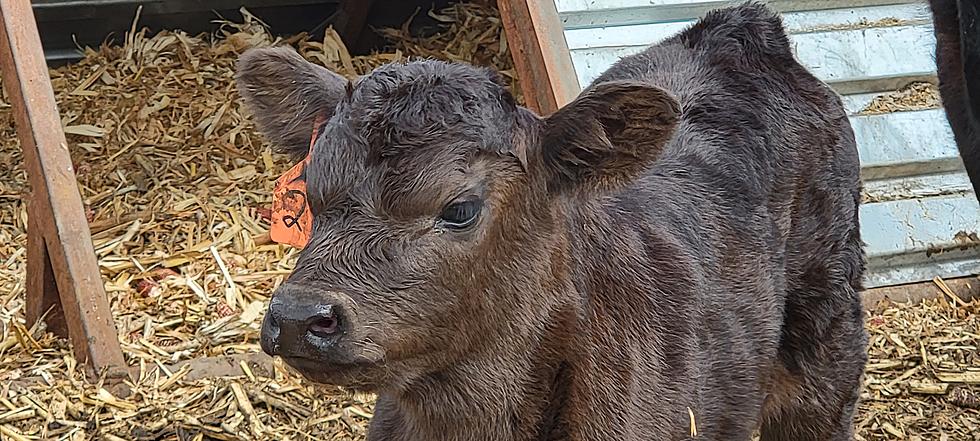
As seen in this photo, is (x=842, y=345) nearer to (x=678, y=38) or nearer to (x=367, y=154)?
(x=678, y=38)

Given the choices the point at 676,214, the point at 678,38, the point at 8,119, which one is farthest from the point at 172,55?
the point at 676,214

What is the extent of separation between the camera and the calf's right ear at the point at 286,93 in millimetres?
2922

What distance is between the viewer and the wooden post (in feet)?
14.5

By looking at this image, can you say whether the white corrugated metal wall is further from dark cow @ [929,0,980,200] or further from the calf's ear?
the calf's ear

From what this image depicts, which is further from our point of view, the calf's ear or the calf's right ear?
the calf's right ear

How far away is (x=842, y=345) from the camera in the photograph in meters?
3.90

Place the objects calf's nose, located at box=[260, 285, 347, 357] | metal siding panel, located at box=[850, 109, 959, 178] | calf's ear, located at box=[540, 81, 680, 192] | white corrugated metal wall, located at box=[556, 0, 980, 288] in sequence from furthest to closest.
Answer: metal siding panel, located at box=[850, 109, 959, 178], white corrugated metal wall, located at box=[556, 0, 980, 288], calf's ear, located at box=[540, 81, 680, 192], calf's nose, located at box=[260, 285, 347, 357]

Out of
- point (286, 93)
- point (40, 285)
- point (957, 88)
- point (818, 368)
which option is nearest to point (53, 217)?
point (40, 285)

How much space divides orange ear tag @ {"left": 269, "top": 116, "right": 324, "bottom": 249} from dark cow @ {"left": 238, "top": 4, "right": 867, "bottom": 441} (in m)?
0.15

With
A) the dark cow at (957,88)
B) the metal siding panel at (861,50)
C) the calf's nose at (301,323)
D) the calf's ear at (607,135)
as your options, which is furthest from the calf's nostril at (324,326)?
the metal siding panel at (861,50)

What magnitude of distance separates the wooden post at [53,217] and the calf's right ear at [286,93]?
1.71m

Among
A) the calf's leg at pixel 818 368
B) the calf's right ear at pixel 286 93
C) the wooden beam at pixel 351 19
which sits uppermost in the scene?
the calf's right ear at pixel 286 93

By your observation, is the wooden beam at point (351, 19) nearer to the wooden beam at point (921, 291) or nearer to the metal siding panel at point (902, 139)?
the metal siding panel at point (902, 139)

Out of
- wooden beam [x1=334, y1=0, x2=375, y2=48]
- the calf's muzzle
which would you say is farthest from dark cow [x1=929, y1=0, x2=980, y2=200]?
wooden beam [x1=334, y1=0, x2=375, y2=48]
